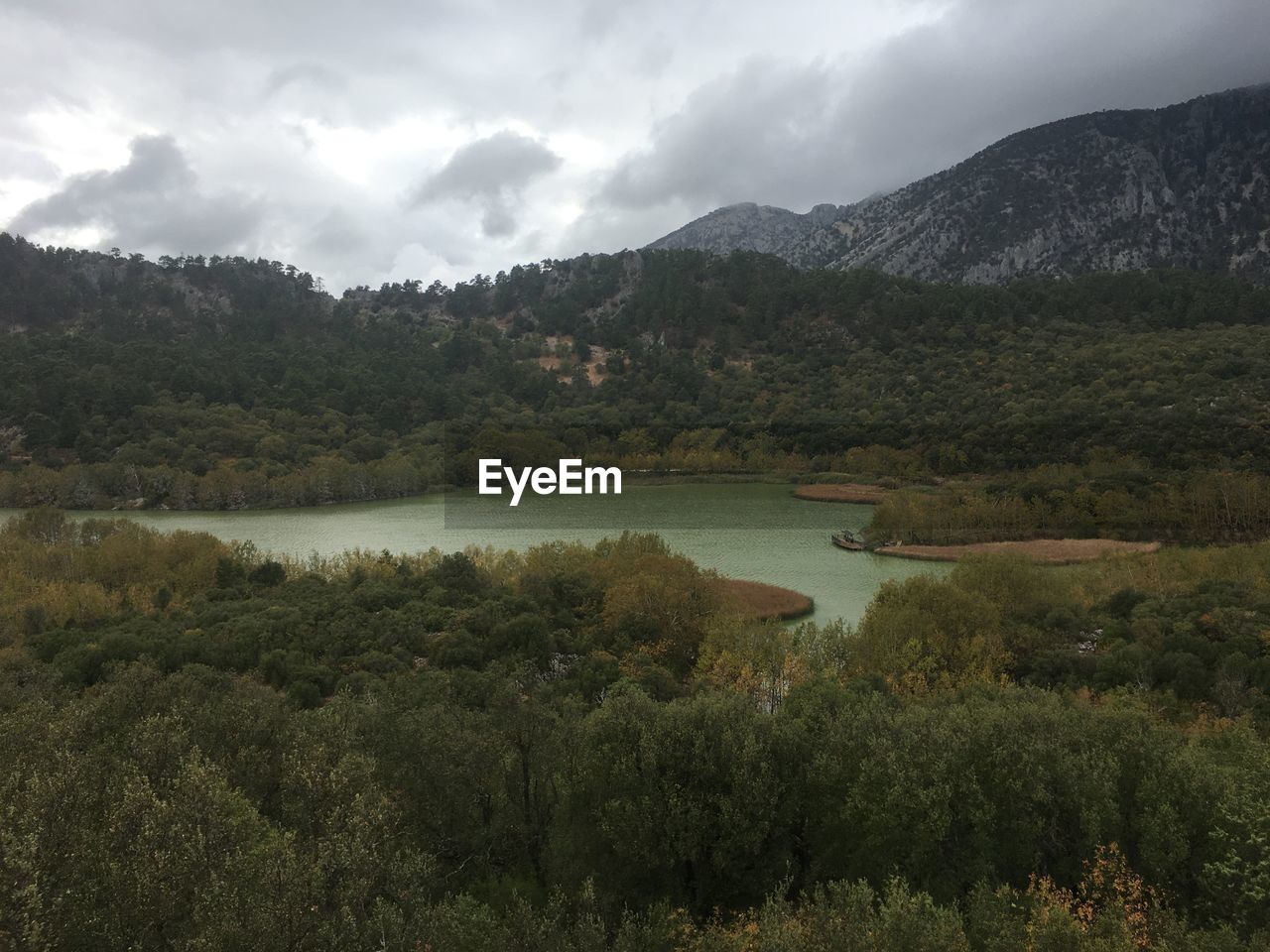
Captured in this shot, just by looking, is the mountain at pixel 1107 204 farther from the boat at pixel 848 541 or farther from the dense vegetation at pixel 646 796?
the dense vegetation at pixel 646 796

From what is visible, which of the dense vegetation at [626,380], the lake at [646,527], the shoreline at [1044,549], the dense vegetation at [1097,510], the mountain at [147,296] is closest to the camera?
the lake at [646,527]

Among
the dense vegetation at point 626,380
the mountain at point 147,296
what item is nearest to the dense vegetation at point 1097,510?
the dense vegetation at point 626,380

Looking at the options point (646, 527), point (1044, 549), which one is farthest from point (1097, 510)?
point (646, 527)

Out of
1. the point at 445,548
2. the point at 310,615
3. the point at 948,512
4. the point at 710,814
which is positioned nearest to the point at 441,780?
the point at 710,814

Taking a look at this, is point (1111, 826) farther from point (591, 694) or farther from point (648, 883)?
point (591, 694)

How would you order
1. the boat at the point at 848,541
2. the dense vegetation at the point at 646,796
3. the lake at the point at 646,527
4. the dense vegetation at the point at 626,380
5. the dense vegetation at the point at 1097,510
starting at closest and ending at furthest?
the dense vegetation at the point at 646,796
the lake at the point at 646,527
the dense vegetation at the point at 1097,510
the boat at the point at 848,541
the dense vegetation at the point at 626,380

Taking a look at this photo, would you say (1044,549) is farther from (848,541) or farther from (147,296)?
(147,296)

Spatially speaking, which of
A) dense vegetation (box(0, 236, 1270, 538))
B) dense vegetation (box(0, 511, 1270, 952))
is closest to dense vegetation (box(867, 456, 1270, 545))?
dense vegetation (box(0, 236, 1270, 538))
